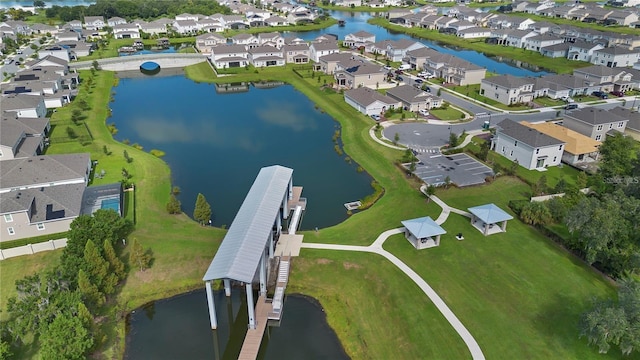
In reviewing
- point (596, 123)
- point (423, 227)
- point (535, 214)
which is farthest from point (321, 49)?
point (423, 227)

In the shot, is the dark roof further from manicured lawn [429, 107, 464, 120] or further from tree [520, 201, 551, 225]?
manicured lawn [429, 107, 464, 120]

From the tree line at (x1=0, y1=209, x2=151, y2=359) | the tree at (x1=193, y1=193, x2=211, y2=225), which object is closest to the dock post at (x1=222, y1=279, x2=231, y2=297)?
the tree line at (x1=0, y1=209, x2=151, y2=359)

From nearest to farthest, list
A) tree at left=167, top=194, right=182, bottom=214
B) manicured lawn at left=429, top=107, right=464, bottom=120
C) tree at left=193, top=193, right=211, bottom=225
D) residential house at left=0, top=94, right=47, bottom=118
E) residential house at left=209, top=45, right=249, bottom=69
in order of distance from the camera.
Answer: tree at left=193, top=193, right=211, bottom=225 < tree at left=167, top=194, right=182, bottom=214 < residential house at left=0, top=94, right=47, bottom=118 < manicured lawn at left=429, top=107, right=464, bottom=120 < residential house at left=209, top=45, right=249, bottom=69

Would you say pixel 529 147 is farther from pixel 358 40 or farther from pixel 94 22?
pixel 94 22

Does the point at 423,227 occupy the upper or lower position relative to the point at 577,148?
lower

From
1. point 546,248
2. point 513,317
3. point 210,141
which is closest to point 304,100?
point 210,141

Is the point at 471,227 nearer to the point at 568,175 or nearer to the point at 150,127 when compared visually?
the point at 568,175
